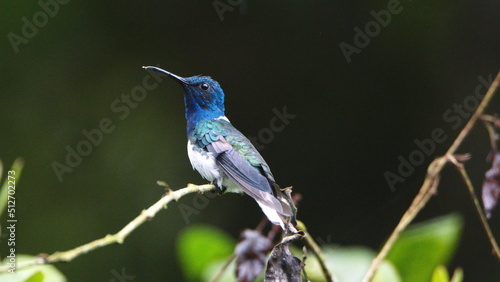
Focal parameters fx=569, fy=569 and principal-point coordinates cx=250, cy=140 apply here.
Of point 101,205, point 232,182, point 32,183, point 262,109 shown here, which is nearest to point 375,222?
point 262,109

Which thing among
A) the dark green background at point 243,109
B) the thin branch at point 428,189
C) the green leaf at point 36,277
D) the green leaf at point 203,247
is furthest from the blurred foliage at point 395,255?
the dark green background at point 243,109

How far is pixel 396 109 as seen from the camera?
139 inches

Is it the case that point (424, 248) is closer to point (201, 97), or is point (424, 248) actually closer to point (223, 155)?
point (223, 155)

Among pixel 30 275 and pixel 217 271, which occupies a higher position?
pixel 30 275

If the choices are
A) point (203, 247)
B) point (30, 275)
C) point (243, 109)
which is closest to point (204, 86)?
point (203, 247)

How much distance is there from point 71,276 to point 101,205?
479 millimetres

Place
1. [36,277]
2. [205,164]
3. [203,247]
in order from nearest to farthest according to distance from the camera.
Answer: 1. [36,277]
2. [205,164]
3. [203,247]

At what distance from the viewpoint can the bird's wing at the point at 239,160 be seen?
52.9 inches

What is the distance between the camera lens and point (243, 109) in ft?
11.6

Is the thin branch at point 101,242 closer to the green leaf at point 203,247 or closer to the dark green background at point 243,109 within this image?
the green leaf at point 203,247

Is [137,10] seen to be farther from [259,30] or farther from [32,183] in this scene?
[32,183]

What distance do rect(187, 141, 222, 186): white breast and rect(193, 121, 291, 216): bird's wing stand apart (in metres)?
0.02

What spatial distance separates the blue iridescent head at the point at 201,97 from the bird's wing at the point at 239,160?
7cm

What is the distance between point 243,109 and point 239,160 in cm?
193
